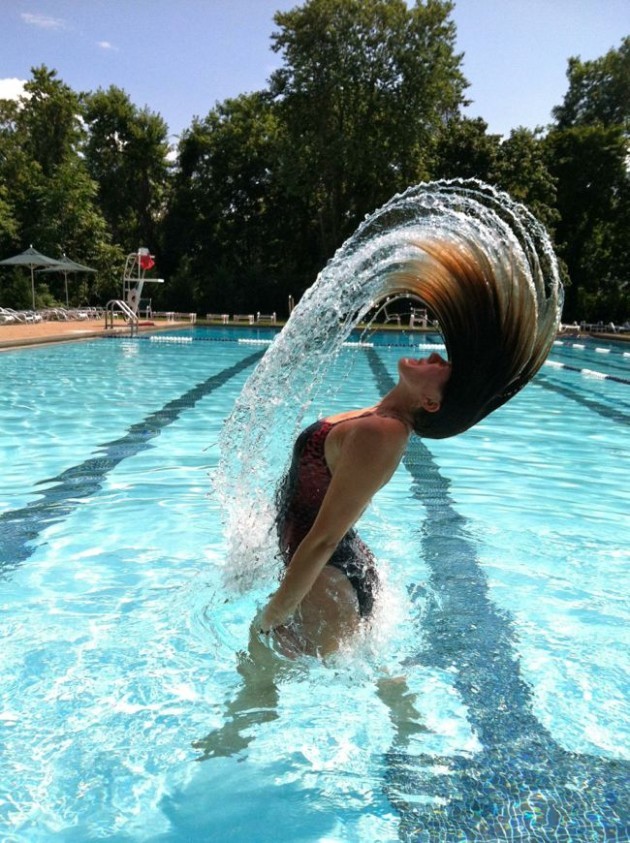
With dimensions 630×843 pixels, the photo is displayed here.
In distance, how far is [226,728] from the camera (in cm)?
264

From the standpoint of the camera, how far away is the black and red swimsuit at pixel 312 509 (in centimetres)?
218

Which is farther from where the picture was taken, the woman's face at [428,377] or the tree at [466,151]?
the tree at [466,151]

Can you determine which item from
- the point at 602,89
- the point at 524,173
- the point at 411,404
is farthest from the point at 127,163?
the point at 411,404

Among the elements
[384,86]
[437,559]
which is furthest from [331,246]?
[437,559]

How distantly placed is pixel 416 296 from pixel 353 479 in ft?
1.90

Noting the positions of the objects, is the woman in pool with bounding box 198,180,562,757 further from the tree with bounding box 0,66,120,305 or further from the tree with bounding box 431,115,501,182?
the tree with bounding box 431,115,501,182

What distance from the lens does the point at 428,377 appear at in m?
2.02

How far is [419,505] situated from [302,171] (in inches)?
1117

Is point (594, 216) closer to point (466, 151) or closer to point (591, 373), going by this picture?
point (466, 151)

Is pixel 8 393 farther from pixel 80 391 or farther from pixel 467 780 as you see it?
pixel 467 780

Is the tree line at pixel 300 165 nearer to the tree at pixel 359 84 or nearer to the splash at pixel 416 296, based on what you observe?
the tree at pixel 359 84

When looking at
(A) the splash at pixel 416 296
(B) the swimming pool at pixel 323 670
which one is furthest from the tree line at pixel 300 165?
(A) the splash at pixel 416 296

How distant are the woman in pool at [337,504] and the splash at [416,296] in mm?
189

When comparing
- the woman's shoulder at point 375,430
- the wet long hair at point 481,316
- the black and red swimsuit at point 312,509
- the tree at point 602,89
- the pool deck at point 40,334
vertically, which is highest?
the tree at point 602,89
